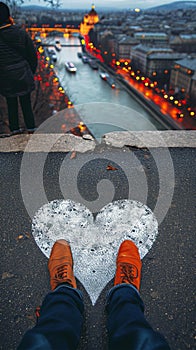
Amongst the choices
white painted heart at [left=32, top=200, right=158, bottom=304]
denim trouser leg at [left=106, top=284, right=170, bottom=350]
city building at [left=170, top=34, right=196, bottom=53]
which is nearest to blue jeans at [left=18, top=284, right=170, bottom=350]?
denim trouser leg at [left=106, top=284, right=170, bottom=350]

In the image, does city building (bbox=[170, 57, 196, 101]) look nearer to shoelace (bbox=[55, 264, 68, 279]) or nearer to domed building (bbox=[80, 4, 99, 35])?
shoelace (bbox=[55, 264, 68, 279])

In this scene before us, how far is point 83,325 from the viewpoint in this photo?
1642 mm

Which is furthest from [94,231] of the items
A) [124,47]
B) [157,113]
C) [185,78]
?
[124,47]

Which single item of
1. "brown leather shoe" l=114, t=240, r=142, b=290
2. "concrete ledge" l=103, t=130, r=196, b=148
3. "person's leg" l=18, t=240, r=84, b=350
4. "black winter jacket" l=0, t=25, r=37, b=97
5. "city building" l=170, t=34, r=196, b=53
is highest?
"city building" l=170, t=34, r=196, b=53

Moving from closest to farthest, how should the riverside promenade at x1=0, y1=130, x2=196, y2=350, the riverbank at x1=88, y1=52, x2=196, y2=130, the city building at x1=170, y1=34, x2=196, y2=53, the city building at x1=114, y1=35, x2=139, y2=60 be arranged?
the riverside promenade at x1=0, y1=130, x2=196, y2=350
the riverbank at x1=88, y1=52, x2=196, y2=130
the city building at x1=114, y1=35, x2=139, y2=60
the city building at x1=170, y1=34, x2=196, y2=53

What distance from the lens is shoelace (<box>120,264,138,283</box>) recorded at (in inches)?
71.3

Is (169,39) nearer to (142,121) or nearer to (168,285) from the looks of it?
(142,121)

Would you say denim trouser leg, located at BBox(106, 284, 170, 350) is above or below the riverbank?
above

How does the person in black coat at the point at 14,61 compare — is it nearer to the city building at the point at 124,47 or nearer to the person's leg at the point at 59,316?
the person's leg at the point at 59,316

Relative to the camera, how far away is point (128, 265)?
191 cm

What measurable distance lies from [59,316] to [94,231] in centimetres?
96

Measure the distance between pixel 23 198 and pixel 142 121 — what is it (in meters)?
25.9

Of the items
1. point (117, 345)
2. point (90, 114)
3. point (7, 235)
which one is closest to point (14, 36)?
point (7, 235)

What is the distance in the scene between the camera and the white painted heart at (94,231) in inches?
80.3
